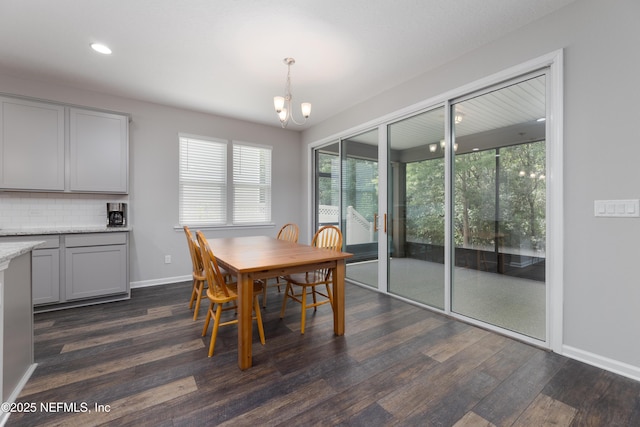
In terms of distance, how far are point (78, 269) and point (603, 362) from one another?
4975mm

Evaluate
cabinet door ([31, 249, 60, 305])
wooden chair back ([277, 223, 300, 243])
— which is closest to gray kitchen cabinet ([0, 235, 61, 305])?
cabinet door ([31, 249, 60, 305])

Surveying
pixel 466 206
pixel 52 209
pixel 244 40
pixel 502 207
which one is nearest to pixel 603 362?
pixel 502 207

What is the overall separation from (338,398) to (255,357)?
75cm

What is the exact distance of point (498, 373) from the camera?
1888mm

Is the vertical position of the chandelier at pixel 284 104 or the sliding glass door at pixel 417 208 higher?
the chandelier at pixel 284 104

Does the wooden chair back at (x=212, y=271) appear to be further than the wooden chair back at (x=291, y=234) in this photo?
No

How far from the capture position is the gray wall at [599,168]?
71.6 inches

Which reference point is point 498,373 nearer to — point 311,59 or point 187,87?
point 311,59

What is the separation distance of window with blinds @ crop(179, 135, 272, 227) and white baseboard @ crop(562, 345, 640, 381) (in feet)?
13.9

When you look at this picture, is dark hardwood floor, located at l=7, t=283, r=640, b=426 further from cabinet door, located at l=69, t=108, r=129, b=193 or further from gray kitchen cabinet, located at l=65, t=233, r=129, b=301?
cabinet door, located at l=69, t=108, r=129, b=193

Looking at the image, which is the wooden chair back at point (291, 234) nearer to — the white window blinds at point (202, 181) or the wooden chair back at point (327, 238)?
the wooden chair back at point (327, 238)

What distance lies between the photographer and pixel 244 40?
2.48m

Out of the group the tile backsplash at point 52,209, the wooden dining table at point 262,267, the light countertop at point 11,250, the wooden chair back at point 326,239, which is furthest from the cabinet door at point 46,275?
the wooden chair back at point 326,239

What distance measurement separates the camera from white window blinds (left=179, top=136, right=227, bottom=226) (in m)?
4.28
